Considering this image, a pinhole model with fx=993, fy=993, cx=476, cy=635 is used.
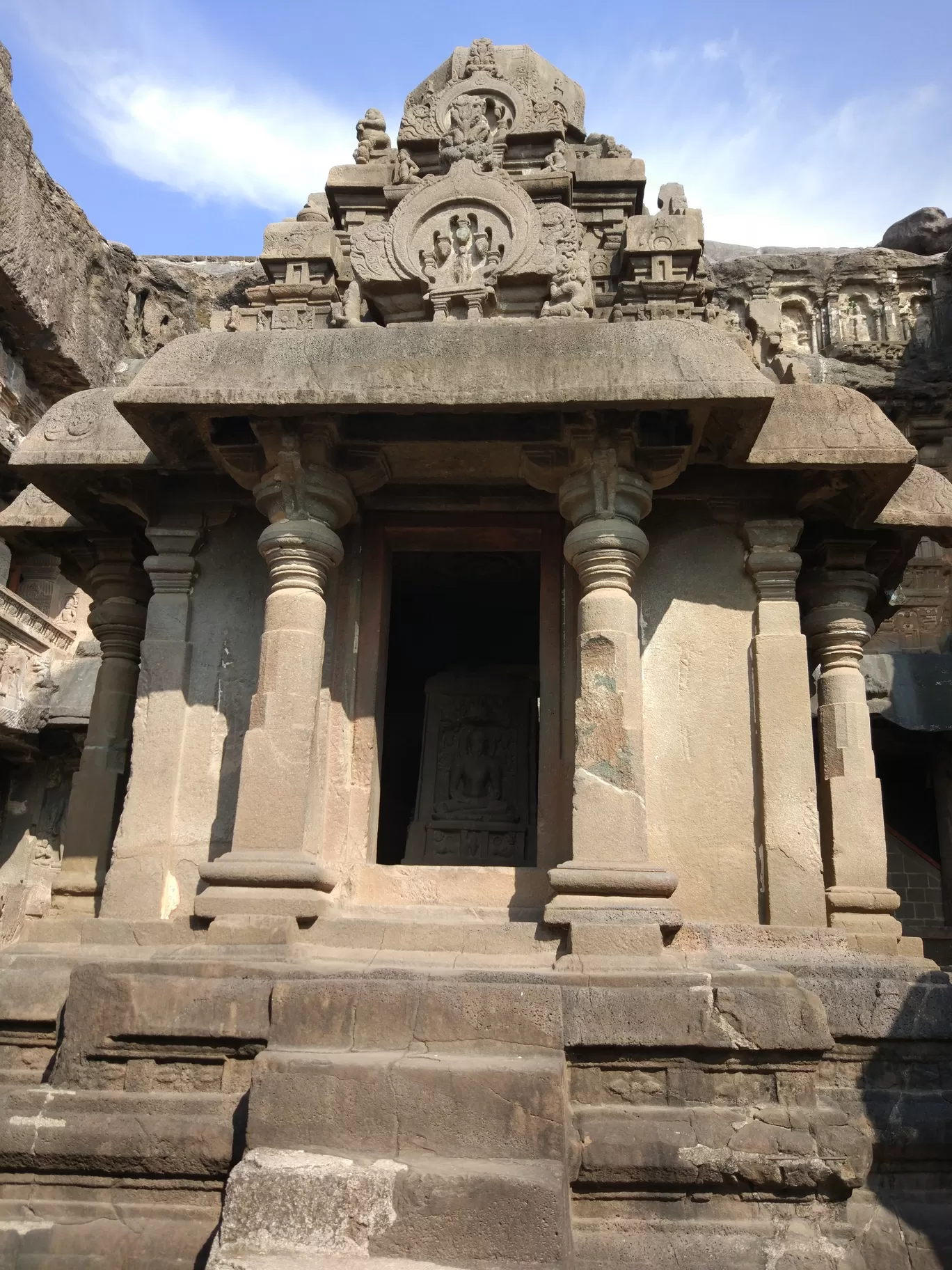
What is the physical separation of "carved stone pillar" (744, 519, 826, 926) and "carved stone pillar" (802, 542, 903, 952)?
371 millimetres

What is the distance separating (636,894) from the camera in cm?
482

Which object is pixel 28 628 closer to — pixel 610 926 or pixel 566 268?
pixel 566 268

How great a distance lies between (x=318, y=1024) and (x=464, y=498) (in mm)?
3480

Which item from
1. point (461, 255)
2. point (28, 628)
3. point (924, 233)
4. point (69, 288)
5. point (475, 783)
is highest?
point (924, 233)

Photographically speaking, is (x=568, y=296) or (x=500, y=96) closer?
(x=568, y=296)

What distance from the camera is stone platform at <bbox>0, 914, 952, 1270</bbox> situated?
3461 mm

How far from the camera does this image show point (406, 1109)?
3742 millimetres

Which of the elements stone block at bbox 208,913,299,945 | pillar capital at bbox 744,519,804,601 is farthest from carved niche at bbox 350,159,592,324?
stone block at bbox 208,913,299,945

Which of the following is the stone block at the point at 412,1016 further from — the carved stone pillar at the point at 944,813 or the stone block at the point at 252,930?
the carved stone pillar at the point at 944,813

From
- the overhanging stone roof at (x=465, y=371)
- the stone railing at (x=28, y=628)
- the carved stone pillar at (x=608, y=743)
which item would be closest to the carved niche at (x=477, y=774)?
the carved stone pillar at (x=608, y=743)

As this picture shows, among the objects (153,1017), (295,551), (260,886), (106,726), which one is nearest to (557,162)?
(295,551)

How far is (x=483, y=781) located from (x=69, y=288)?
1513 cm

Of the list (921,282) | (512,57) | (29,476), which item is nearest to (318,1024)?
(29,476)

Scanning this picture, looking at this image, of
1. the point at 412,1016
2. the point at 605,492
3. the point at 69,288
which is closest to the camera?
the point at 412,1016
